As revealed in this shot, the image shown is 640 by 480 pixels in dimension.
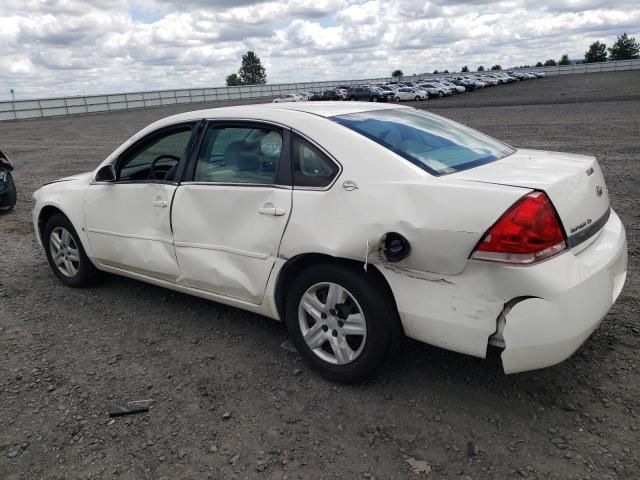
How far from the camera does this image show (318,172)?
3172 mm

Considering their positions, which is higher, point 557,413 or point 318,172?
point 318,172

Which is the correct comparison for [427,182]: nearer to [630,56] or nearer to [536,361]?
[536,361]

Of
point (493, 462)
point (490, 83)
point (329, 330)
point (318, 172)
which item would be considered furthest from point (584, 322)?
point (490, 83)

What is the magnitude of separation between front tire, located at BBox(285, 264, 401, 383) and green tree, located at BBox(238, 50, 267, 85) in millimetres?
112602

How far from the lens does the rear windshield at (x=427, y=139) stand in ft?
10.2

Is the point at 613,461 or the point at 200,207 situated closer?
the point at 613,461

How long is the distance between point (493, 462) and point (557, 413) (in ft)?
1.80

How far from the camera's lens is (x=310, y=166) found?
3.23 meters

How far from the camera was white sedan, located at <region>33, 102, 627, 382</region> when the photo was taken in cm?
256

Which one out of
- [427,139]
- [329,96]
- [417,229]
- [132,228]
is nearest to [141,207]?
[132,228]

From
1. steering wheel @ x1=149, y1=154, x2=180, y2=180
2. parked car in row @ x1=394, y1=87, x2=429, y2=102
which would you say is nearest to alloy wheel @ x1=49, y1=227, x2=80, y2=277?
steering wheel @ x1=149, y1=154, x2=180, y2=180

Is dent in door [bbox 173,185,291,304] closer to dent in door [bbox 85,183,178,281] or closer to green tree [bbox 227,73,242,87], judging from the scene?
dent in door [bbox 85,183,178,281]

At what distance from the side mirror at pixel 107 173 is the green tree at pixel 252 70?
364 ft

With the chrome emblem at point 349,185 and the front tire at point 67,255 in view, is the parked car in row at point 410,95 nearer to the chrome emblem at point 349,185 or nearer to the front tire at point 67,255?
→ the front tire at point 67,255
